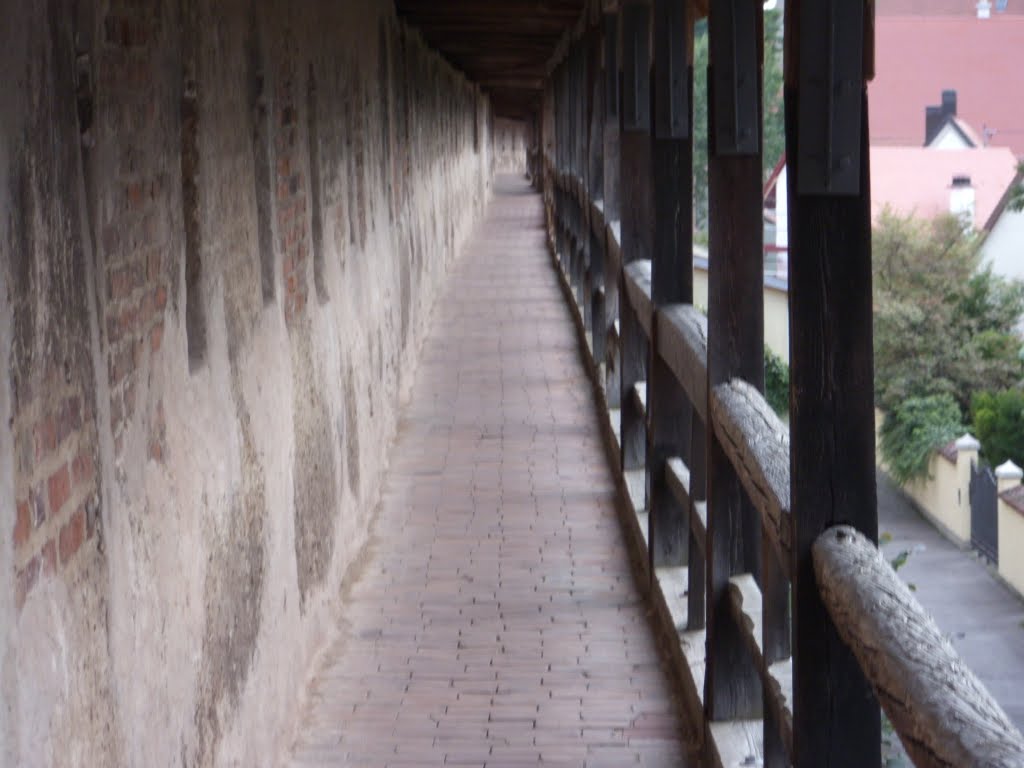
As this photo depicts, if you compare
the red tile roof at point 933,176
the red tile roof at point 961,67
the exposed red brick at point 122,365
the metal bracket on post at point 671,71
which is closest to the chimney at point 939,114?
the red tile roof at point 961,67

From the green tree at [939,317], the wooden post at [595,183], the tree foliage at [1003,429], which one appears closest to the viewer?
the wooden post at [595,183]

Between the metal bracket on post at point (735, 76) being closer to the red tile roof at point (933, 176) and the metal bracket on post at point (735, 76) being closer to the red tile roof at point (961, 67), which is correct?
the red tile roof at point (961, 67)

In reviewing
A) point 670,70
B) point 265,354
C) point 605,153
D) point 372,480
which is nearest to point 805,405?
point 265,354

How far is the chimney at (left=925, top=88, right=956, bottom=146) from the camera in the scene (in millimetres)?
20227

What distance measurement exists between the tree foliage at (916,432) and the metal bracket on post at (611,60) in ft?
46.7

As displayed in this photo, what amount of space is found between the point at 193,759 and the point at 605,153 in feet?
21.6

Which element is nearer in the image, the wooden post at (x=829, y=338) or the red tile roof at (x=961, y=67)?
the wooden post at (x=829, y=338)

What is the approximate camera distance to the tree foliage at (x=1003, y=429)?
69.6ft

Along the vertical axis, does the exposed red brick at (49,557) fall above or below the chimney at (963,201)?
above

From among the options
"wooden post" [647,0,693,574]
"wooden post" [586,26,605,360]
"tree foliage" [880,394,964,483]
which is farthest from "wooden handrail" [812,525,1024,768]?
"tree foliage" [880,394,964,483]

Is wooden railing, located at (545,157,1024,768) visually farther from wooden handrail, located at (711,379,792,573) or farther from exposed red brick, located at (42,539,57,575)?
exposed red brick, located at (42,539,57,575)

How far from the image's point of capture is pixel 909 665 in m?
2.56

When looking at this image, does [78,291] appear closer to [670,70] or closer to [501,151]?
[670,70]

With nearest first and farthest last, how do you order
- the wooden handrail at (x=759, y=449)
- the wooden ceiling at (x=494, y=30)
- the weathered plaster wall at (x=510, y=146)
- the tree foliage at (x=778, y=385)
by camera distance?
1. the wooden handrail at (x=759, y=449)
2. the wooden ceiling at (x=494, y=30)
3. the tree foliage at (x=778, y=385)
4. the weathered plaster wall at (x=510, y=146)
